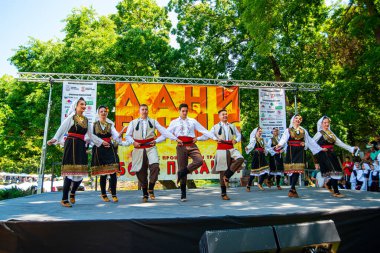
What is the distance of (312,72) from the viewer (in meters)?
14.5

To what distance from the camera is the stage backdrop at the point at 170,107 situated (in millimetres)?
9492

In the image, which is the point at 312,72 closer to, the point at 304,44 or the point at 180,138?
the point at 304,44

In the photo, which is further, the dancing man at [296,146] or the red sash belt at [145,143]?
the dancing man at [296,146]

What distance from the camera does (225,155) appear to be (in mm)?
5957

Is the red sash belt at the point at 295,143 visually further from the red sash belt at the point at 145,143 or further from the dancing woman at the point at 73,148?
the dancing woman at the point at 73,148

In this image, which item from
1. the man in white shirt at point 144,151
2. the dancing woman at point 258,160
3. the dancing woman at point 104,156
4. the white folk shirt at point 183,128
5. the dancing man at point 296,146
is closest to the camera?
the dancing woman at point 104,156

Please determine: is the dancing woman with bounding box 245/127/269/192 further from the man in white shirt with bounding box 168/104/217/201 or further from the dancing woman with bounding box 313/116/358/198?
the man in white shirt with bounding box 168/104/217/201

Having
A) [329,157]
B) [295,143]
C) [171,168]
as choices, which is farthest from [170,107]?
[329,157]

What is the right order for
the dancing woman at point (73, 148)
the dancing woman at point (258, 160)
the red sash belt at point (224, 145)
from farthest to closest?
the dancing woman at point (258, 160)
the red sash belt at point (224, 145)
the dancing woman at point (73, 148)

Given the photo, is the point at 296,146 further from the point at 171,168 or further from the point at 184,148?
the point at 171,168

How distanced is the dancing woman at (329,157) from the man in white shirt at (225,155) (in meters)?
1.58

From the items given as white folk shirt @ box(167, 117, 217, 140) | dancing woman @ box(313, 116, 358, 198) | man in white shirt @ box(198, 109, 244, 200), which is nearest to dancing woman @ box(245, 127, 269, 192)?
dancing woman @ box(313, 116, 358, 198)

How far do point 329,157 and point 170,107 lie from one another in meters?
5.03

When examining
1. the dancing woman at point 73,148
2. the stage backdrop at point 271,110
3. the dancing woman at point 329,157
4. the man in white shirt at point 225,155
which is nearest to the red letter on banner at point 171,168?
the stage backdrop at point 271,110
